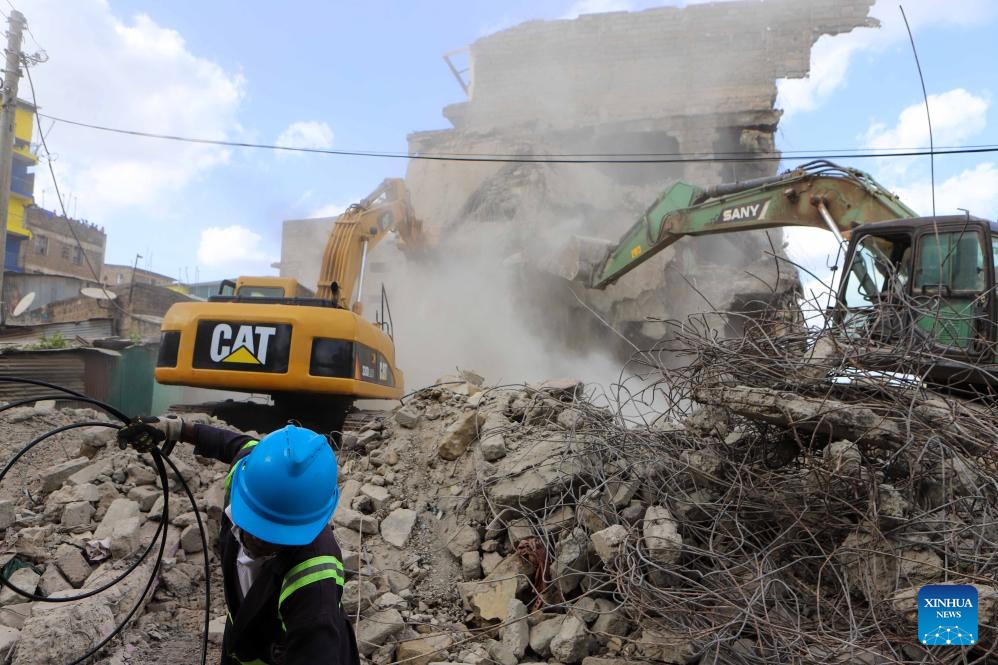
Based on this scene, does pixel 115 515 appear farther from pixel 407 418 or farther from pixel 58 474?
pixel 407 418

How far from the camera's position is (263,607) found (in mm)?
1841

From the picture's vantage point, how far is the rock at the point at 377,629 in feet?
10.8

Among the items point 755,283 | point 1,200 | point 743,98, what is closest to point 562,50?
point 743,98

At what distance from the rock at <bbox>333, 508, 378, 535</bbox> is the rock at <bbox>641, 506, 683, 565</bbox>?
1.69 m

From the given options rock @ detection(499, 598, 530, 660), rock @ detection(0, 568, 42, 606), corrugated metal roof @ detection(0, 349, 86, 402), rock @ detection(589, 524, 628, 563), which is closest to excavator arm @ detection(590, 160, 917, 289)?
rock @ detection(589, 524, 628, 563)

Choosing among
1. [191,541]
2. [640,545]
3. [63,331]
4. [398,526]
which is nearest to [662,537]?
[640,545]

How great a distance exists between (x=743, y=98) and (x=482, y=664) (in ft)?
61.3

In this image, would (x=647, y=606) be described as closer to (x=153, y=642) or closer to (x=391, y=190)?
(x=153, y=642)

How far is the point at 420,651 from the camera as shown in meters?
3.32

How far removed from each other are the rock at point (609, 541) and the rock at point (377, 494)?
5.20 ft

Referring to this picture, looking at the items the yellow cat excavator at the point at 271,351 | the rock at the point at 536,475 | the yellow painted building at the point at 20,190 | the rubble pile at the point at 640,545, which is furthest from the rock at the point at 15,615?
the yellow painted building at the point at 20,190

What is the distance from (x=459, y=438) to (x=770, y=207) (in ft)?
16.7

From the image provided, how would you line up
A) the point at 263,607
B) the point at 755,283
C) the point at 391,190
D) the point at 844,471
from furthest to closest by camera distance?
the point at 755,283
the point at 391,190
the point at 844,471
the point at 263,607

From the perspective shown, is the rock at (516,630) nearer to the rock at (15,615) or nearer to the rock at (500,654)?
the rock at (500,654)
